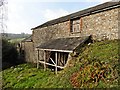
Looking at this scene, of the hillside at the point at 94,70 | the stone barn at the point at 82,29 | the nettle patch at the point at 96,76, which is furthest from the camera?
the stone barn at the point at 82,29

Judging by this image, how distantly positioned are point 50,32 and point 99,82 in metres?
14.2

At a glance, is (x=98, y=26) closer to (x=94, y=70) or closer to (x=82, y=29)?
(x=82, y=29)

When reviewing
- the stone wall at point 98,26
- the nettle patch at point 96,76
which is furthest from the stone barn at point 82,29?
the nettle patch at point 96,76

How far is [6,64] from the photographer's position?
1162 inches

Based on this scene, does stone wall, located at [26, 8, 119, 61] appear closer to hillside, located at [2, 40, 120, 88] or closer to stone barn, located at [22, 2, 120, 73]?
stone barn, located at [22, 2, 120, 73]

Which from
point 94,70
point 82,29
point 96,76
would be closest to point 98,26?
point 82,29

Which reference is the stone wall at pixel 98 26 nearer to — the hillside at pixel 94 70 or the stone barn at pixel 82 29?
the stone barn at pixel 82 29

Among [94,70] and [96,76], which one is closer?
[96,76]

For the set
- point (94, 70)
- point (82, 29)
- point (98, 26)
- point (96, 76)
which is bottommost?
point (96, 76)

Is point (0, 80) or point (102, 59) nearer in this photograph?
point (102, 59)

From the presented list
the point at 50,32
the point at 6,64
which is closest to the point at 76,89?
the point at 50,32

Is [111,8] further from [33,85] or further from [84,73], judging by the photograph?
[33,85]

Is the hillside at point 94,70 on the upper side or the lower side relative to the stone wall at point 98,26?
lower

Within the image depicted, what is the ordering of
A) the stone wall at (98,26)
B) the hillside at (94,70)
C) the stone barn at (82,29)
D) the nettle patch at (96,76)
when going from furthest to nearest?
the stone barn at (82,29)
the stone wall at (98,26)
the hillside at (94,70)
the nettle patch at (96,76)
